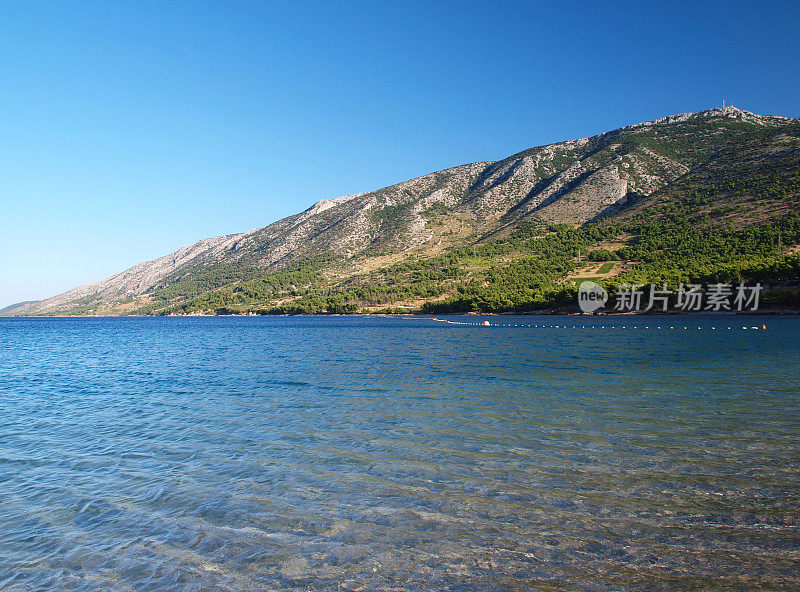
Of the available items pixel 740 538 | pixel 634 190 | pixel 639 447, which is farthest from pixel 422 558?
pixel 634 190

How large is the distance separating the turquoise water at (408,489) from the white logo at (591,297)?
321 ft

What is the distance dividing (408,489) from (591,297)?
11703 cm

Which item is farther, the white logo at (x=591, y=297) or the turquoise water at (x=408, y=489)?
the white logo at (x=591, y=297)

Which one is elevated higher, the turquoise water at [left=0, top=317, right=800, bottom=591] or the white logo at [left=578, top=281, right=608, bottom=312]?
the white logo at [left=578, top=281, right=608, bottom=312]

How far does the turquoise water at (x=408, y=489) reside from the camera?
6.84 meters

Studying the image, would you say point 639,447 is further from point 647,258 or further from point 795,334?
point 647,258

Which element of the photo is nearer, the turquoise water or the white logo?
the turquoise water

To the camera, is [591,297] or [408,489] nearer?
[408,489]

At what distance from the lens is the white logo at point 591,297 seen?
115938 millimetres

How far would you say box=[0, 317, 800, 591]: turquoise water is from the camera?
684 centimetres

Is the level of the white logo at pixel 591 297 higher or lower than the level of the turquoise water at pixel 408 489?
higher

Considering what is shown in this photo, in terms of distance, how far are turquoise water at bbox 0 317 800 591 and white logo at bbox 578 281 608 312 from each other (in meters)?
97.9

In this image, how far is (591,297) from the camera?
117 metres

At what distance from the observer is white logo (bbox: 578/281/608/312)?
115938 mm
